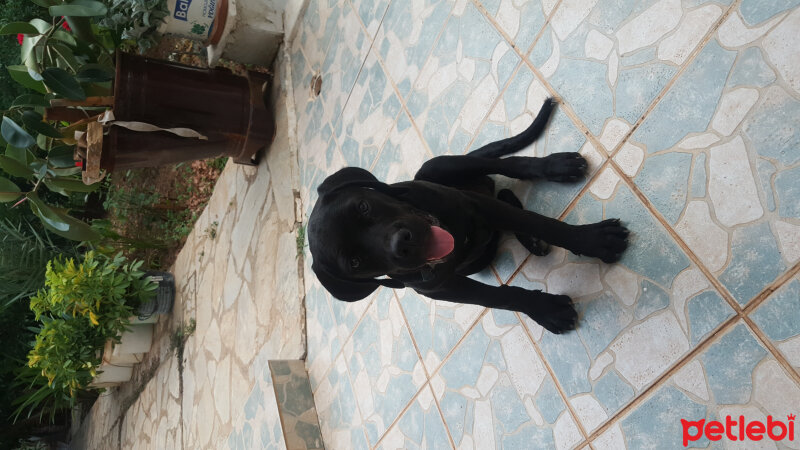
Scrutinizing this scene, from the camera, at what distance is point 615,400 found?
151 cm

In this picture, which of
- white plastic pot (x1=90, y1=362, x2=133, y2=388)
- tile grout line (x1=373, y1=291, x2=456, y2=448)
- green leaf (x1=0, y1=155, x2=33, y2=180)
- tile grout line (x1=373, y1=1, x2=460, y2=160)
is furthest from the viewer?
white plastic pot (x1=90, y1=362, x2=133, y2=388)

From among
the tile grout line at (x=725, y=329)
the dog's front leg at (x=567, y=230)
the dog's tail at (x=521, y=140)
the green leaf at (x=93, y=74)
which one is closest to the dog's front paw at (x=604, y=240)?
the dog's front leg at (x=567, y=230)

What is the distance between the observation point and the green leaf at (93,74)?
9.24 ft

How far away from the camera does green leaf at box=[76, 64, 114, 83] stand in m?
2.82

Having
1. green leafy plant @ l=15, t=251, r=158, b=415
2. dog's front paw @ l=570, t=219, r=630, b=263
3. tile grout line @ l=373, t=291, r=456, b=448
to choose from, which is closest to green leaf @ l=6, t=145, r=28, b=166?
green leafy plant @ l=15, t=251, r=158, b=415

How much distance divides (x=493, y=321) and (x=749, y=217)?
89cm

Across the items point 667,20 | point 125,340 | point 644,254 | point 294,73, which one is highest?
point 667,20

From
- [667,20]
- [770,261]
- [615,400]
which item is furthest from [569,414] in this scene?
[667,20]

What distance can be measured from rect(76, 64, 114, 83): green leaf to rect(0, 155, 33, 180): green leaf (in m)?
0.52

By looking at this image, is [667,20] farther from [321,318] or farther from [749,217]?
[321,318]

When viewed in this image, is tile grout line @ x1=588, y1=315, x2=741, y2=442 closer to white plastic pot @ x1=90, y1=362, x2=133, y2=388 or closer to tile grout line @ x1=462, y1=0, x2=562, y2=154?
tile grout line @ x1=462, y1=0, x2=562, y2=154

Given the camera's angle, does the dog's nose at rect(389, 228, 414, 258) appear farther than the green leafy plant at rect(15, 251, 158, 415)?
No

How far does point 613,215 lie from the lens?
1592 mm

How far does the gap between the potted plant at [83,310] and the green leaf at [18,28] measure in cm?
163
